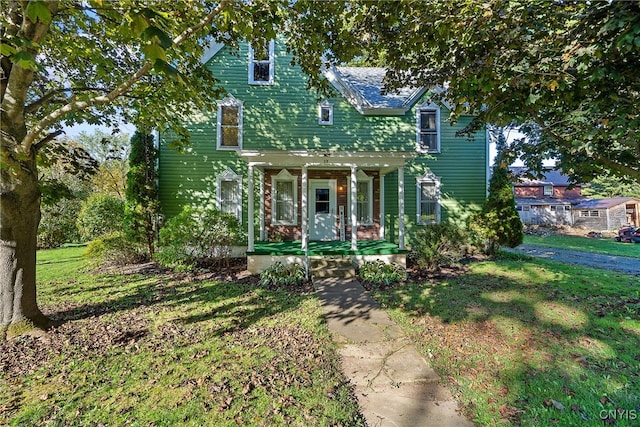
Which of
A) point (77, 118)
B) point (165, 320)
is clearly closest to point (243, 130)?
point (77, 118)

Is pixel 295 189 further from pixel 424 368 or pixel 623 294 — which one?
pixel 623 294

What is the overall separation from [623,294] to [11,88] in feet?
35.6

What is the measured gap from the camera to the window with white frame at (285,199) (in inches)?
389

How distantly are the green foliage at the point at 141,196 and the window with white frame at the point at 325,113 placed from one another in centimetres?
610

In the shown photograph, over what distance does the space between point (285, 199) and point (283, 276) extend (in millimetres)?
3930

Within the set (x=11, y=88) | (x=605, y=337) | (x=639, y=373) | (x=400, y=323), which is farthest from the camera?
(x=400, y=323)

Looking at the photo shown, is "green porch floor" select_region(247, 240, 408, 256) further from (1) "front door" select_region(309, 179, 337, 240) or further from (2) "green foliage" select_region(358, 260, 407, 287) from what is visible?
(1) "front door" select_region(309, 179, 337, 240)

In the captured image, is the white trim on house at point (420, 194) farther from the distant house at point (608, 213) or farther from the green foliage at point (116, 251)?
the distant house at point (608, 213)

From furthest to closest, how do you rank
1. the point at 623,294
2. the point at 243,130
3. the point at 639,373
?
the point at 243,130, the point at 623,294, the point at 639,373

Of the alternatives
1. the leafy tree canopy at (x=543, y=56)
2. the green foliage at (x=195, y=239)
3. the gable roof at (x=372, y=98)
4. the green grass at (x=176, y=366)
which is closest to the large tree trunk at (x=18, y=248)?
the green grass at (x=176, y=366)

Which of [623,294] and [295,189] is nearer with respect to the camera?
[623,294]

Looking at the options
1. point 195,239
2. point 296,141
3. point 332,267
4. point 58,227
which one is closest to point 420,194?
point 332,267

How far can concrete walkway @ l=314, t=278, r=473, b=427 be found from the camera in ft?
7.84

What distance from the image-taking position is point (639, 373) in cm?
298
